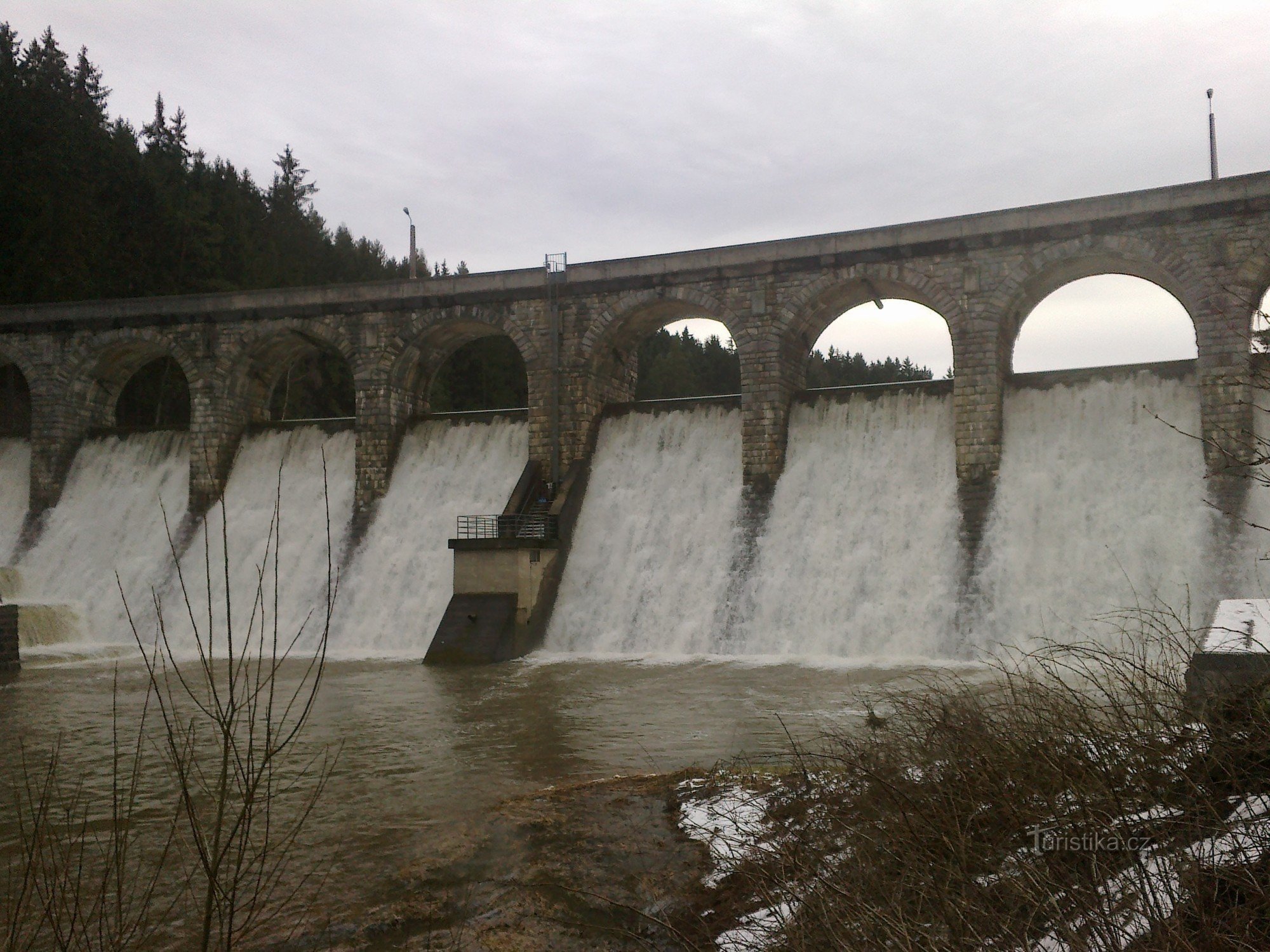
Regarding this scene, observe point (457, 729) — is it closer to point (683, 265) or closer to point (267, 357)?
point (683, 265)

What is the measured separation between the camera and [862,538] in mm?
21078

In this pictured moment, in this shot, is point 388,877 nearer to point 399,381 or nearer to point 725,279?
point 725,279

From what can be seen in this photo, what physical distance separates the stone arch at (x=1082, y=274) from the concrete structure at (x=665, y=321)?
0.04 meters

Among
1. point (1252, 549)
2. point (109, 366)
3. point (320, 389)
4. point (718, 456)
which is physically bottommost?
point (1252, 549)

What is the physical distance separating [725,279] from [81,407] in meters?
21.6

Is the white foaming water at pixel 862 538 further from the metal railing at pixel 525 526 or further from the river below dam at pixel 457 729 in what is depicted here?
the metal railing at pixel 525 526

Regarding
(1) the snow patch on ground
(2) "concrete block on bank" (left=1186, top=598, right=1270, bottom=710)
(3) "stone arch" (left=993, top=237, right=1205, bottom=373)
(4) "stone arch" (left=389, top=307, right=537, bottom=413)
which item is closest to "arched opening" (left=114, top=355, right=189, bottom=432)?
(4) "stone arch" (left=389, top=307, right=537, bottom=413)

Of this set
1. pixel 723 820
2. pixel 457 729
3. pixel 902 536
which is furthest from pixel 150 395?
pixel 723 820

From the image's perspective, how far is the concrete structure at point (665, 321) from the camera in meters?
19.5

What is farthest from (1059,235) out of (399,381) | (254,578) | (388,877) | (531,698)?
(254,578)

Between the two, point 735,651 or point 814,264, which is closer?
point 735,651

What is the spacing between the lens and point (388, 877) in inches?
268

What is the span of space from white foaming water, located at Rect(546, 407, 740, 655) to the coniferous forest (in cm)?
2644

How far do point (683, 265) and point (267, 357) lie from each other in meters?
14.1
